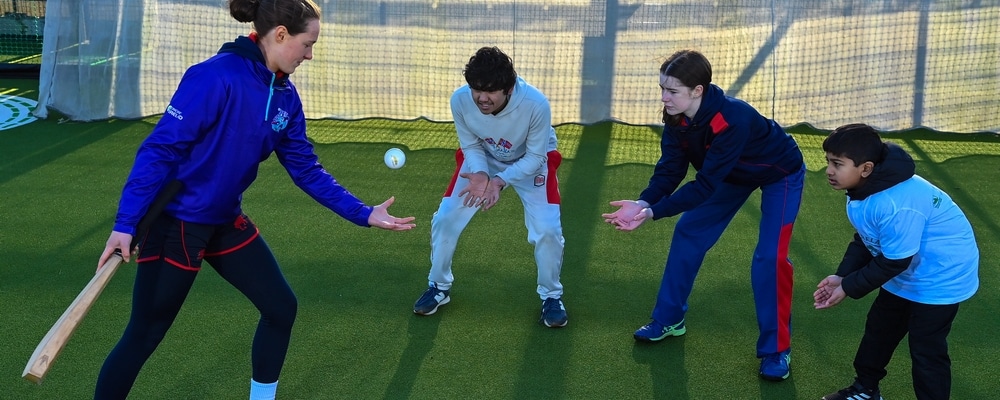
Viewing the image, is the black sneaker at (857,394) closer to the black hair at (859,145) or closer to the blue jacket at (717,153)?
the blue jacket at (717,153)

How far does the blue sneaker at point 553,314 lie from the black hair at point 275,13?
2.25m

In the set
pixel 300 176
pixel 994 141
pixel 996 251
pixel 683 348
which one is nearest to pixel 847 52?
pixel 994 141

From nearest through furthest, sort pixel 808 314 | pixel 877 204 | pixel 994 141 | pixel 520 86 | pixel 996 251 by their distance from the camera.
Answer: pixel 877 204
pixel 520 86
pixel 808 314
pixel 996 251
pixel 994 141

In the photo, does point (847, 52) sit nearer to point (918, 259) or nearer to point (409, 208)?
point (409, 208)

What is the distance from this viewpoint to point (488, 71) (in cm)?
415

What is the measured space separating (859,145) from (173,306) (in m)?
2.66

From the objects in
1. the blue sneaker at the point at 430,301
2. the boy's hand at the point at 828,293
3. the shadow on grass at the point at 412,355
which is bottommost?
the shadow on grass at the point at 412,355

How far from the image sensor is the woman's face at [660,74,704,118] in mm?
3877

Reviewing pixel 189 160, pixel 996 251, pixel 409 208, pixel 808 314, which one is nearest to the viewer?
pixel 189 160

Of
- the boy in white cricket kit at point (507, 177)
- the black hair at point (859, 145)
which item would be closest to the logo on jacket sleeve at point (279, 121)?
the boy in white cricket kit at point (507, 177)

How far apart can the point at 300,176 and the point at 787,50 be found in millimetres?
7032

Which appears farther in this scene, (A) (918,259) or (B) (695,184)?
(B) (695,184)

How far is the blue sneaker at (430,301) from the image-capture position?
491 centimetres

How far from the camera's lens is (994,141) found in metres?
8.80
